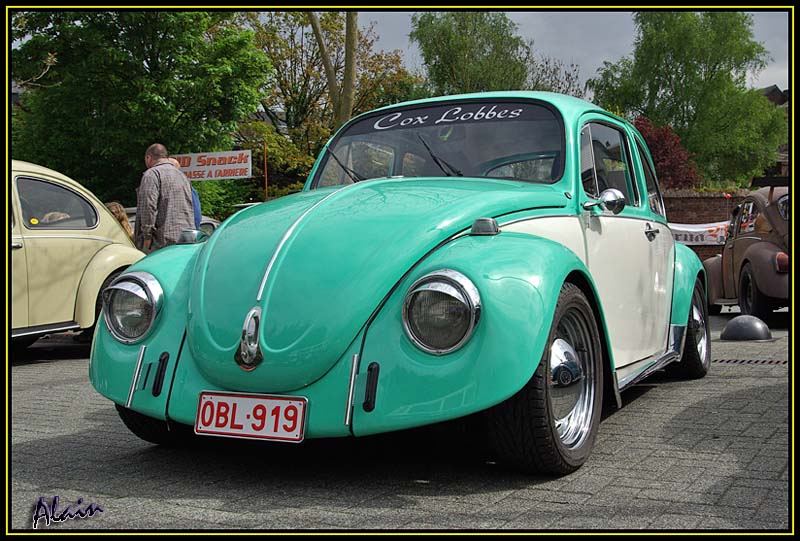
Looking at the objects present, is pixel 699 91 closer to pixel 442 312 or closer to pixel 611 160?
pixel 611 160

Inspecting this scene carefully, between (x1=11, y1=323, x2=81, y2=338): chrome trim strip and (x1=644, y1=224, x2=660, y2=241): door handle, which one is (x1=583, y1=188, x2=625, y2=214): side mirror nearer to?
(x1=644, y1=224, x2=660, y2=241): door handle

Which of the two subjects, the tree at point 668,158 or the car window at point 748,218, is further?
the tree at point 668,158

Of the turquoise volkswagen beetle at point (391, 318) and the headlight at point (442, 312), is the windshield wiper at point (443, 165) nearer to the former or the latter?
the turquoise volkswagen beetle at point (391, 318)

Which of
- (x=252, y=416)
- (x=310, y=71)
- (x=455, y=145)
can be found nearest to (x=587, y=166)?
(x=455, y=145)

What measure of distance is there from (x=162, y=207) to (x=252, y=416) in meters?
5.11

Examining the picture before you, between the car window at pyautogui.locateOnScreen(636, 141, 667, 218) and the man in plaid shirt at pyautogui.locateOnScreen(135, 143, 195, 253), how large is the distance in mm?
4057

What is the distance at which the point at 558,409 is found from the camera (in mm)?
3377

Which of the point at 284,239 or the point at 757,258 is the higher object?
the point at 284,239

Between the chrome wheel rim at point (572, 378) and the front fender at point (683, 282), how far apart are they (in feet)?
5.98

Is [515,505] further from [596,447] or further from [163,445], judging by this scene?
[163,445]

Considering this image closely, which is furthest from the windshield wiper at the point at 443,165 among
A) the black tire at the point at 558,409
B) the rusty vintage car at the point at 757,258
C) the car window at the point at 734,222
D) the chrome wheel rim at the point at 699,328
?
the car window at the point at 734,222

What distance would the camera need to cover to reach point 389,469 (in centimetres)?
340

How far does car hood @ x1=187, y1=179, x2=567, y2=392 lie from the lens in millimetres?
3064

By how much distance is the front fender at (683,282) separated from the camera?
528 cm
